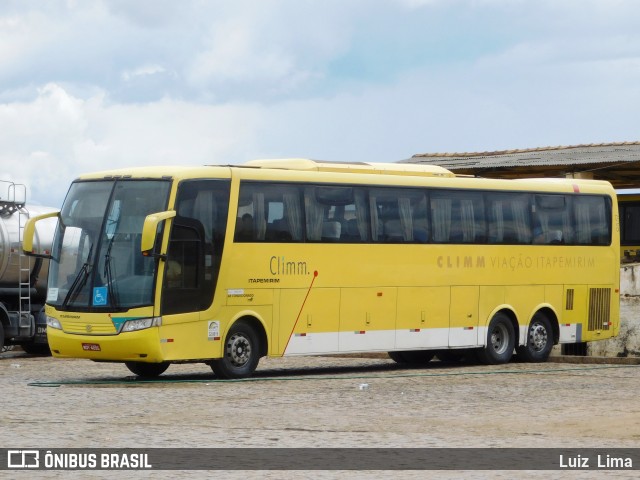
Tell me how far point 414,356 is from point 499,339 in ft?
5.86

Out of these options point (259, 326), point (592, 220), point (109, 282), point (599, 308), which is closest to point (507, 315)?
point (599, 308)

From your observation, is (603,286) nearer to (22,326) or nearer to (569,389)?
(569,389)

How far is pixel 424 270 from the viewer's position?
86.1ft

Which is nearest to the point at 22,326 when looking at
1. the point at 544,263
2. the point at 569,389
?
the point at 544,263

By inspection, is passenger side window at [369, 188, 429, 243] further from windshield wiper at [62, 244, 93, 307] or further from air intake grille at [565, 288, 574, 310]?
windshield wiper at [62, 244, 93, 307]

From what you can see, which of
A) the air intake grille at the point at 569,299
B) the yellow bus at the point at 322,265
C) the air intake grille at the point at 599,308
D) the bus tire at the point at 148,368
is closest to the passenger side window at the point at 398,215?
the yellow bus at the point at 322,265

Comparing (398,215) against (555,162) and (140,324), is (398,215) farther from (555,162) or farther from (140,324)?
(555,162)

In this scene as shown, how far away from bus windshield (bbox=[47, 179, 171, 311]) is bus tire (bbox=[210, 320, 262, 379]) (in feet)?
6.02

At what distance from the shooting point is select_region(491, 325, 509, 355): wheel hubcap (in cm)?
2797

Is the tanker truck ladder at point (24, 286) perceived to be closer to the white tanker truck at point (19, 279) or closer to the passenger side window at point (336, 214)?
the white tanker truck at point (19, 279)

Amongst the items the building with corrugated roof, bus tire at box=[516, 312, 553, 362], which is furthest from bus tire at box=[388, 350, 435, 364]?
the building with corrugated roof

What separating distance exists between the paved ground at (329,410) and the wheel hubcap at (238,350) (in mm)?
467

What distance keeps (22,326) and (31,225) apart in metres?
8.61

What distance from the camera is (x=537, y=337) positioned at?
28703mm
